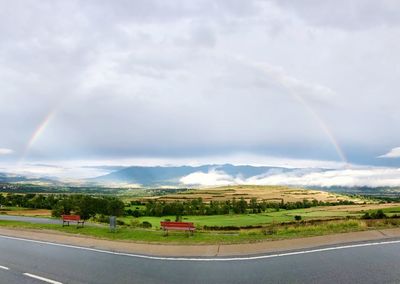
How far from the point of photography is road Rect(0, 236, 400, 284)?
38.1 ft

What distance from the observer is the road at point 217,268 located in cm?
1161

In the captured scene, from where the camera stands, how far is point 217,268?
1322cm

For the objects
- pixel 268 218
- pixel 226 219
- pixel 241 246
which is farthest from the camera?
pixel 226 219

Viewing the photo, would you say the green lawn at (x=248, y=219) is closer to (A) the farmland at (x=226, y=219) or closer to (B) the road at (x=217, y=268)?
(A) the farmland at (x=226, y=219)

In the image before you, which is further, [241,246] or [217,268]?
[241,246]

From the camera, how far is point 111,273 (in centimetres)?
1277

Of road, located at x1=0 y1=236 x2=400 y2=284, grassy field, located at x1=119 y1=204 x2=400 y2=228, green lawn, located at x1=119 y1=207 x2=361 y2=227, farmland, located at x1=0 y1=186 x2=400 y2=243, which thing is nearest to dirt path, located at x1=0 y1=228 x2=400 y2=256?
farmland, located at x1=0 y1=186 x2=400 y2=243

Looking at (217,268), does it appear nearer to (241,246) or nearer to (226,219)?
(241,246)

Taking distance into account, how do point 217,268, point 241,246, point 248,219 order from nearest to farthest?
point 217,268 → point 241,246 → point 248,219

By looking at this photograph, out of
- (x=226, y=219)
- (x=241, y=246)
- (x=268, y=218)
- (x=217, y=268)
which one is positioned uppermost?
(x=241, y=246)

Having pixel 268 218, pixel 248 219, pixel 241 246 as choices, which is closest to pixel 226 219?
pixel 248 219

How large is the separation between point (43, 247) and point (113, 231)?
4.85 meters

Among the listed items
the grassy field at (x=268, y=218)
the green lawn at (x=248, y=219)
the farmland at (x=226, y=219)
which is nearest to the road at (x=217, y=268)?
the farmland at (x=226, y=219)

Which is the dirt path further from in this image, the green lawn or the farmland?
the green lawn
